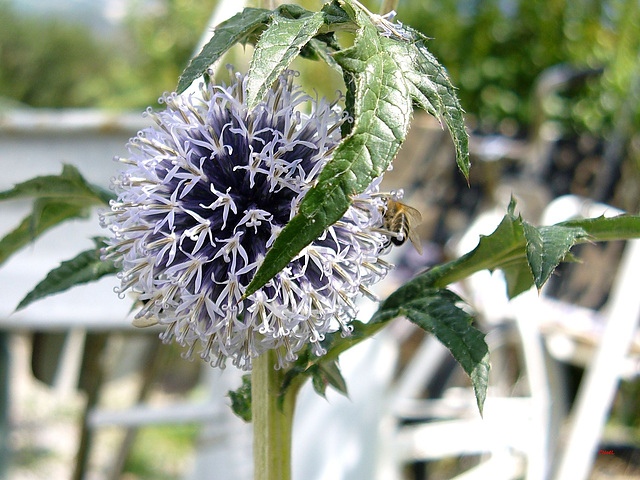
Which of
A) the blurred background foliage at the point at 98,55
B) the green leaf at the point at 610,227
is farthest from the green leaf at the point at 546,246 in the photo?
the blurred background foliage at the point at 98,55

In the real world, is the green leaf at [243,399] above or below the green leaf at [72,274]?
below

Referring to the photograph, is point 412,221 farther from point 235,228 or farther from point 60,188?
point 60,188

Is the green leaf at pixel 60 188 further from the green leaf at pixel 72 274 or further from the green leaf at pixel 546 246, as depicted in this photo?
the green leaf at pixel 546 246

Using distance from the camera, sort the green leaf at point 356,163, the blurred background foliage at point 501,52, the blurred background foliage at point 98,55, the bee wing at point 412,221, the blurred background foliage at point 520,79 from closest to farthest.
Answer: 1. the green leaf at point 356,163
2. the bee wing at point 412,221
3. the blurred background foliage at point 520,79
4. the blurred background foliage at point 501,52
5. the blurred background foliage at point 98,55

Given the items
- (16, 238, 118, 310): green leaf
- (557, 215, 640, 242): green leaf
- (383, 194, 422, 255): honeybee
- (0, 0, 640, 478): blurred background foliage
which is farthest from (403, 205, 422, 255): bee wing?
(0, 0, 640, 478): blurred background foliage

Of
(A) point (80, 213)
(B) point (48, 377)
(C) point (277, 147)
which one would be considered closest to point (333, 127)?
(C) point (277, 147)

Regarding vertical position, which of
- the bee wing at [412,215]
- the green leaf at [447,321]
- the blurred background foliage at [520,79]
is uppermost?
the blurred background foliage at [520,79]
